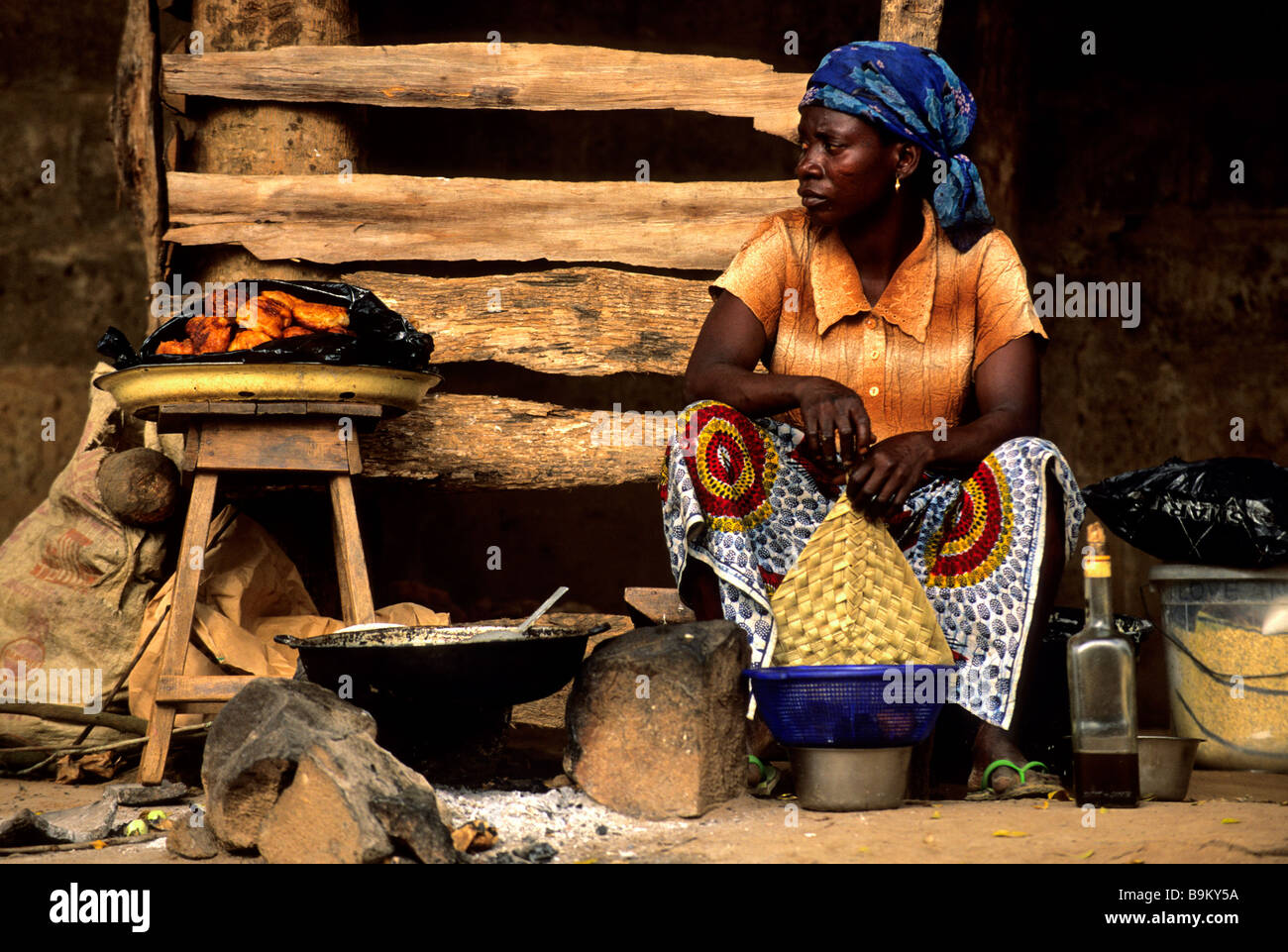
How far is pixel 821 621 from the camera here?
2.89 metres

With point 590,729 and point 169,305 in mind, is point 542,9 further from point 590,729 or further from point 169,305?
point 590,729

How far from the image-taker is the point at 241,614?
4125 millimetres

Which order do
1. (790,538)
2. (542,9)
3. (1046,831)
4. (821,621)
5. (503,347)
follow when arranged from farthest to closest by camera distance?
1. (542,9)
2. (503,347)
3. (790,538)
4. (821,621)
5. (1046,831)

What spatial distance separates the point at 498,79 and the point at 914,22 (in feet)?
4.66

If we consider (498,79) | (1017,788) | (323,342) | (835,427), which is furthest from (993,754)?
(498,79)

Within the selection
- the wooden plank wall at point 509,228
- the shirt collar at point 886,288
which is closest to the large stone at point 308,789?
the shirt collar at point 886,288

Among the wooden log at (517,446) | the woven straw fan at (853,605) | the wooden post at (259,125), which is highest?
the wooden post at (259,125)

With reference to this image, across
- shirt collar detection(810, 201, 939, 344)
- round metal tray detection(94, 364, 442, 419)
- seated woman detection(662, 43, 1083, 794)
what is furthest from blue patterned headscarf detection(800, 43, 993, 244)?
round metal tray detection(94, 364, 442, 419)

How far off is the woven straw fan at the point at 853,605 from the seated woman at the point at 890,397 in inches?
4.2

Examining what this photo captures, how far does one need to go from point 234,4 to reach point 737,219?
188 centimetres

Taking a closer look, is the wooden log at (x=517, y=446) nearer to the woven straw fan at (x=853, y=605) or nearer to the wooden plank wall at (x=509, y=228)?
the wooden plank wall at (x=509, y=228)

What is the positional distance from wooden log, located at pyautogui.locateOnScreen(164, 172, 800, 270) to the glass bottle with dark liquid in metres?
2.24

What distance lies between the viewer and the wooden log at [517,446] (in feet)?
14.8
